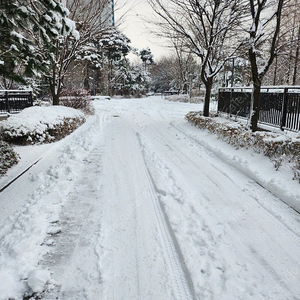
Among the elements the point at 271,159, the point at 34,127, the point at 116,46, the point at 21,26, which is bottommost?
the point at 271,159

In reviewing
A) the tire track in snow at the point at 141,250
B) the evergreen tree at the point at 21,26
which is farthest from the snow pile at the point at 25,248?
the evergreen tree at the point at 21,26

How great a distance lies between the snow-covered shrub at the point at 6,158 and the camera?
5.01 m

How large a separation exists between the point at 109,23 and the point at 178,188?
474 inches

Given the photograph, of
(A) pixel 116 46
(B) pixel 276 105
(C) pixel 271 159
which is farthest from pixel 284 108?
(A) pixel 116 46

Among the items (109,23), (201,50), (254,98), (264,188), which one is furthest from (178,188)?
(109,23)

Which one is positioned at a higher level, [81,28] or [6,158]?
[81,28]

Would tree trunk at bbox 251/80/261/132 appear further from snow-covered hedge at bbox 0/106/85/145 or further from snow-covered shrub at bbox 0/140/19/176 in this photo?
snow-covered shrub at bbox 0/140/19/176

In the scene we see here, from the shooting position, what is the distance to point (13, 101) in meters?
10.7

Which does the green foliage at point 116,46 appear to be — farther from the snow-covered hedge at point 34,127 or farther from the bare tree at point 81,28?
the snow-covered hedge at point 34,127

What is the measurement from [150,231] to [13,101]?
34.3ft

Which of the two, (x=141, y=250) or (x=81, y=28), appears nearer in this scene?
(x=141, y=250)

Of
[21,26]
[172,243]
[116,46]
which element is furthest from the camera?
[116,46]

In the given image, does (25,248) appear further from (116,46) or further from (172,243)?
(116,46)

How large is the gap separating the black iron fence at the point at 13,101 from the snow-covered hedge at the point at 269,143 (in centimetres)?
886
